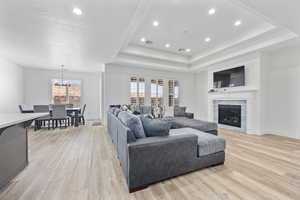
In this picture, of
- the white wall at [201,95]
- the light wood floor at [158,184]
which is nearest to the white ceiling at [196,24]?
the white wall at [201,95]

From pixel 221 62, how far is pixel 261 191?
4.98m

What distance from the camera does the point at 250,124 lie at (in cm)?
439

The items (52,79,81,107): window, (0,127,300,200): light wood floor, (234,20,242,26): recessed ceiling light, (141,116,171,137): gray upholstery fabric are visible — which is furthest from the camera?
(52,79,81,107): window

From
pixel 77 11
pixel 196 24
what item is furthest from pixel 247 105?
pixel 77 11

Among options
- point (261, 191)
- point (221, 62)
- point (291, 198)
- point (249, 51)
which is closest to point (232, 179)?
point (261, 191)

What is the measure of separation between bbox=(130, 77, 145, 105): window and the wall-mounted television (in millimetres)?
3390

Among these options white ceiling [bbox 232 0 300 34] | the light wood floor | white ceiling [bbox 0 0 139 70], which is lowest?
the light wood floor

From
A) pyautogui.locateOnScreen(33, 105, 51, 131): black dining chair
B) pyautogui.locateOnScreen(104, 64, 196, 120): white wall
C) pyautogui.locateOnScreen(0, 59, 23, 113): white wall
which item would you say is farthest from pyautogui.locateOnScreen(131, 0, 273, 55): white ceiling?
pyautogui.locateOnScreen(0, 59, 23, 113): white wall

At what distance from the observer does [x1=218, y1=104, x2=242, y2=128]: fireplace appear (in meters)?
4.82

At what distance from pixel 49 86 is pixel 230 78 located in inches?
342

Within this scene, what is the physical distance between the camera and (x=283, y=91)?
4.07 m

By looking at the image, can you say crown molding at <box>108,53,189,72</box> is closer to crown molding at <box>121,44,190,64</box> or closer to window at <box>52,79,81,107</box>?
crown molding at <box>121,44,190,64</box>

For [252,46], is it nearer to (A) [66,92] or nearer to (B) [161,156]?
(B) [161,156]

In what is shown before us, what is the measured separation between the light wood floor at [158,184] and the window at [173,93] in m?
4.35
